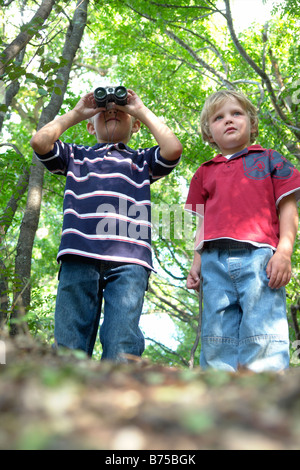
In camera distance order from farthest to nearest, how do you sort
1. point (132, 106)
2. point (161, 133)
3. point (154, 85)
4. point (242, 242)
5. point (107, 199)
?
1. point (154, 85)
2. point (132, 106)
3. point (161, 133)
4. point (107, 199)
5. point (242, 242)

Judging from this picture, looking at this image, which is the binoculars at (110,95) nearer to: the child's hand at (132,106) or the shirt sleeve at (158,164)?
the child's hand at (132,106)

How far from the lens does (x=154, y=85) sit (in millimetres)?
9406

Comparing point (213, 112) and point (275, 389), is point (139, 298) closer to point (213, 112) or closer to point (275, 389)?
→ point (213, 112)

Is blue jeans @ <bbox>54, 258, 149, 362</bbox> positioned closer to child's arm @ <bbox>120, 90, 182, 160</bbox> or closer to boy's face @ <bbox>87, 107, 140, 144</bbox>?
child's arm @ <bbox>120, 90, 182, 160</bbox>

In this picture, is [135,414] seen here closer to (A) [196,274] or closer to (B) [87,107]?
(A) [196,274]

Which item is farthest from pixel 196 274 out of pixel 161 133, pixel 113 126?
pixel 113 126

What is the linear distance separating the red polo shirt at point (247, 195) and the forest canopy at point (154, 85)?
1.24 meters

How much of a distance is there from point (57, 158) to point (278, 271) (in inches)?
54.7

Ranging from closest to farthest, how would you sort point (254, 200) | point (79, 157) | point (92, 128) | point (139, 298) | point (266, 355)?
point (266, 355) → point (139, 298) → point (254, 200) → point (79, 157) → point (92, 128)

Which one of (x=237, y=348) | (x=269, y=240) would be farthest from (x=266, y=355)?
(x=269, y=240)

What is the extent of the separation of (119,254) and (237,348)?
0.76 meters

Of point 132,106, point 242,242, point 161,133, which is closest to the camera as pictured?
point 242,242

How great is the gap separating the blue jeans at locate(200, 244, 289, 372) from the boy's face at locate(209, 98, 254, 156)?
28.7 inches

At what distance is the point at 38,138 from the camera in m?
2.71
